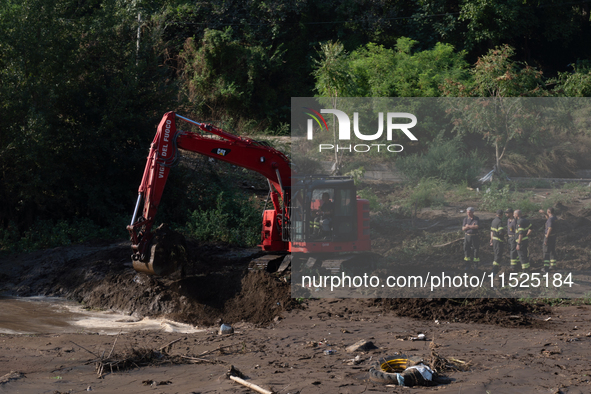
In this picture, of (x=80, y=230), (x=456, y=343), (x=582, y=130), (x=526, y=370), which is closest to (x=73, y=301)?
(x=80, y=230)

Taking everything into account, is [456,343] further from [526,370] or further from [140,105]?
[140,105]

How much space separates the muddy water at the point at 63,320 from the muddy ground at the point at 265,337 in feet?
0.98

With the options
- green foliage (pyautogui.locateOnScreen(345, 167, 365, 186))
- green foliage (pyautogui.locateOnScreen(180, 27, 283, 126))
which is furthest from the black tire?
green foliage (pyautogui.locateOnScreen(180, 27, 283, 126))

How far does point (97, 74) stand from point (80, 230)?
4445mm

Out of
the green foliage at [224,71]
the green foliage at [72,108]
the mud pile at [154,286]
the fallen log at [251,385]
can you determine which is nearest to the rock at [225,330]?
the mud pile at [154,286]

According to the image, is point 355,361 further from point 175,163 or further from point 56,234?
point 56,234

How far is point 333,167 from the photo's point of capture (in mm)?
17406

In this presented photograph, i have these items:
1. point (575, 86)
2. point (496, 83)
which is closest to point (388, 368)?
point (496, 83)

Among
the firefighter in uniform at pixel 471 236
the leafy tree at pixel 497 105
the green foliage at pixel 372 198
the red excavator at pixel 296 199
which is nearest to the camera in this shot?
the red excavator at pixel 296 199

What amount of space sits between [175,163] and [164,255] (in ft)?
6.18

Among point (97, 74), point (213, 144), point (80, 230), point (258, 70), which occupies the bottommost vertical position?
point (80, 230)

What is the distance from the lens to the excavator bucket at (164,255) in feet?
31.9

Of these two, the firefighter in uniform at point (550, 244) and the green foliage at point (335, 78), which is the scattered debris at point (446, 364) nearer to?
the firefighter in uniform at point (550, 244)

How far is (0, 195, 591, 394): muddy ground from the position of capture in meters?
5.96
